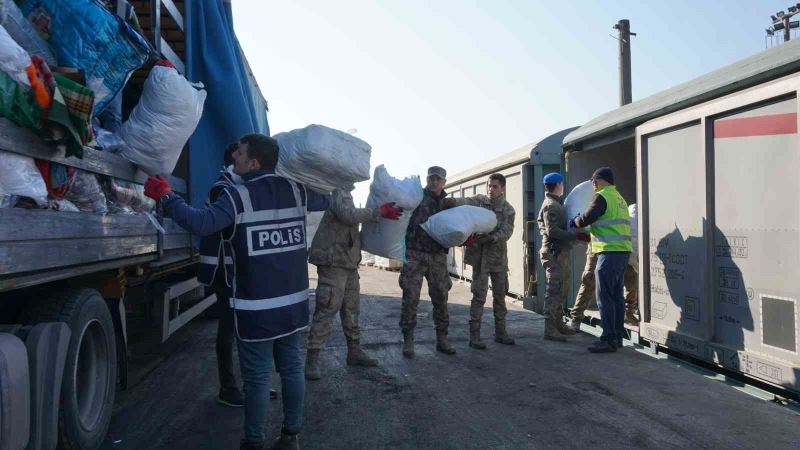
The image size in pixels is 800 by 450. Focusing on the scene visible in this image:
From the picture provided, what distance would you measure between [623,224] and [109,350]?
468cm

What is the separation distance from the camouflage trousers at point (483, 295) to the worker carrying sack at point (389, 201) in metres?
1.18

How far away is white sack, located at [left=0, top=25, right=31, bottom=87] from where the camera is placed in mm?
2010

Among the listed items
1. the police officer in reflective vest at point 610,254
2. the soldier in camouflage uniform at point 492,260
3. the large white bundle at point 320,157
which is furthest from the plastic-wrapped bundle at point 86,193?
the police officer in reflective vest at point 610,254

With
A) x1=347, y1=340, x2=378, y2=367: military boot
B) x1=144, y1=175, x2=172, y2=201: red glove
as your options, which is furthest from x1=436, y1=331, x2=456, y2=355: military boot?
x1=144, y1=175, x2=172, y2=201: red glove

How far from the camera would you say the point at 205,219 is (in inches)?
107

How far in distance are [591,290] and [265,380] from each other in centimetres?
468

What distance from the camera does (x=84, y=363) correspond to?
3.04 metres

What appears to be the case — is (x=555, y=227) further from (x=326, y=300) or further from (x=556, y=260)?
(x=326, y=300)

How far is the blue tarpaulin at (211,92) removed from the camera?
4426 mm

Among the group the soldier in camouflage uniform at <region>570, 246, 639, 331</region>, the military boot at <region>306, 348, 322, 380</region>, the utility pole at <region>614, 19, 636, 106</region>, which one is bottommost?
the military boot at <region>306, 348, 322, 380</region>

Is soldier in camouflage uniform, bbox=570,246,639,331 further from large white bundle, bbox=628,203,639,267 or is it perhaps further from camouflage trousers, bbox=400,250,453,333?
camouflage trousers, bbox=400,250,453,333

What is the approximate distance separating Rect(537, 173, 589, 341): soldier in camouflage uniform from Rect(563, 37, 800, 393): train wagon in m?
0.81

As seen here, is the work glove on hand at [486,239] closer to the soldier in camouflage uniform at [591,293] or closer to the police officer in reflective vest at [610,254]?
the police officer in reflective vest at [610,254]

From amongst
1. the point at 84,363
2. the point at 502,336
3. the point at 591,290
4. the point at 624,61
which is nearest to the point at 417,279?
the point at 502,336
